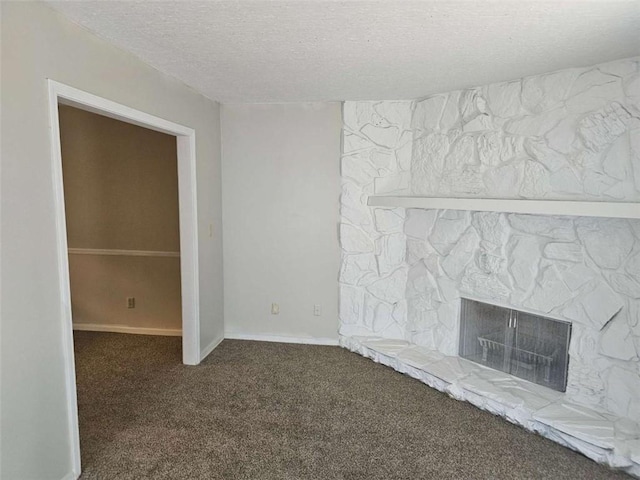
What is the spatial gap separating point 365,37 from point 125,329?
3.77m

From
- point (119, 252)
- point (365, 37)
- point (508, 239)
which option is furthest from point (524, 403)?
point (119, 252)

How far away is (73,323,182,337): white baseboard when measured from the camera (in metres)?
Answer: 4.31

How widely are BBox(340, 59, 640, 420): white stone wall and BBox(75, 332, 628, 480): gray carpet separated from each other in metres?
0.60

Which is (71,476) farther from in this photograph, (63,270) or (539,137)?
(539,137)

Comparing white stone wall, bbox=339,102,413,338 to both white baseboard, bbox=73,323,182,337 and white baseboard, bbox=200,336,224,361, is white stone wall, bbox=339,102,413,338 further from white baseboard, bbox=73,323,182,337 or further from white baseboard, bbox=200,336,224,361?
white baseboard, bbox=73,323,182,337

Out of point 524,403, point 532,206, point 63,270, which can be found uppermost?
point 532,206

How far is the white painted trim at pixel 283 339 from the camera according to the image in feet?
13.3

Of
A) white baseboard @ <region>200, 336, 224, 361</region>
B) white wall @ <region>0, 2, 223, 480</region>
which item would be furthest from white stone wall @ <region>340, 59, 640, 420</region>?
white wall @ <region>0, 2, 223, 480</region>

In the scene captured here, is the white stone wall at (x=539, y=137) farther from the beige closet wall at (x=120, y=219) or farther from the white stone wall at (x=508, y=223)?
the beige closet wall at (x=120, y=219)

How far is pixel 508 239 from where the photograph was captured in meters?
3.08

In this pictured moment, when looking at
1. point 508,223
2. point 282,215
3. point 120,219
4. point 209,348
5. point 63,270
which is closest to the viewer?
point 63,270

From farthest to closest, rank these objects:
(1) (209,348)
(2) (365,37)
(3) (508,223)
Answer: (1) (209,348)
(3) (508,223)
(2) (365,37)

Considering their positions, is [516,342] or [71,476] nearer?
[71,476]

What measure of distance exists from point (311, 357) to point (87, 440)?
6.05ft
